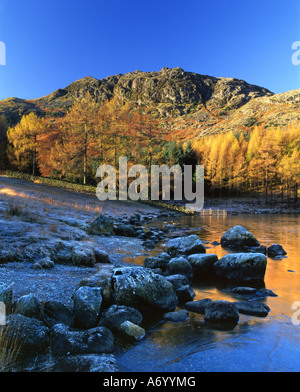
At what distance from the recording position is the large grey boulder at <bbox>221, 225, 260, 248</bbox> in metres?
12.9

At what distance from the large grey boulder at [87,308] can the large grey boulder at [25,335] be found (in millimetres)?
727

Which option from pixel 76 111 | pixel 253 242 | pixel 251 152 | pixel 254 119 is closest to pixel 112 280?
pixel 253 242

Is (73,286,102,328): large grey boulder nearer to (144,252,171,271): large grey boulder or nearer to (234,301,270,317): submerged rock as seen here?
(234,301,270,317): submerged rock

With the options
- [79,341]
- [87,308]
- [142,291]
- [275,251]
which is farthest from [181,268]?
[275,251]

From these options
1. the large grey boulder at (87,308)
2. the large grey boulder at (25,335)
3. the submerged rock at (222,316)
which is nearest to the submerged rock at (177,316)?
the submerged rock at (222,316)

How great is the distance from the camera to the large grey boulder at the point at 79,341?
150 inches

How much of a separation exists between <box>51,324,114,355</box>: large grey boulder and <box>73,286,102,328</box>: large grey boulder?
0.54m

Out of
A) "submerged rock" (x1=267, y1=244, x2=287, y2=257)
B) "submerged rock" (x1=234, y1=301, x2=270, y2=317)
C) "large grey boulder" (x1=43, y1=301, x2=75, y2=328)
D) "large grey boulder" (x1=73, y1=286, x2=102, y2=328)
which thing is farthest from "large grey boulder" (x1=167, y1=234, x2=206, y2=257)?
"large grey boulder" (x1=43, y1=301, x2=75, y2=328)

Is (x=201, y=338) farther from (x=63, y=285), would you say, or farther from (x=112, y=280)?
(x=63, y=285)

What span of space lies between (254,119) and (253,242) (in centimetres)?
15425

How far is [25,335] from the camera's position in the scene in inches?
149

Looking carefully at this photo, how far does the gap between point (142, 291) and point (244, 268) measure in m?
3.76

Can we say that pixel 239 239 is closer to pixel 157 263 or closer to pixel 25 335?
pixel 157 263

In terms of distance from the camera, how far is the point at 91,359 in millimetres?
3557
